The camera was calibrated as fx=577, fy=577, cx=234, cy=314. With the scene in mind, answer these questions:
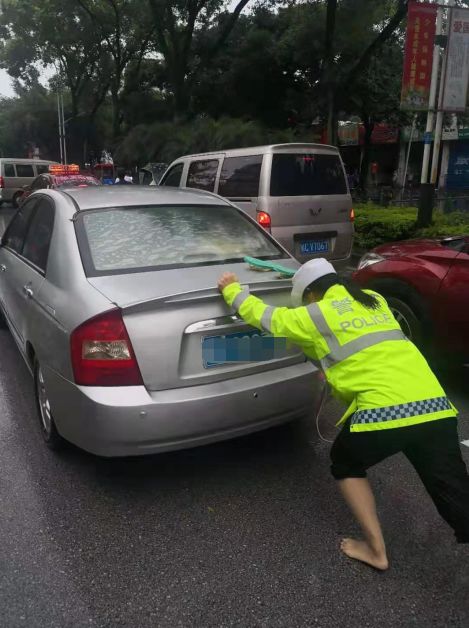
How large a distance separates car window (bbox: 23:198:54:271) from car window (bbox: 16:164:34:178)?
2205 centimetres

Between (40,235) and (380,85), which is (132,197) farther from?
(380,85)

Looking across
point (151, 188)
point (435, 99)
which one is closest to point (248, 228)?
point (151, 188)

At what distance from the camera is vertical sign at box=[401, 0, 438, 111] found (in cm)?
927

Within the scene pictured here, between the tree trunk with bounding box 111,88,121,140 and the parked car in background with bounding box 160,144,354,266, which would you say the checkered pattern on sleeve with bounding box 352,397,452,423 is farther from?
the tree trunk with bounding box 111,88,121,140

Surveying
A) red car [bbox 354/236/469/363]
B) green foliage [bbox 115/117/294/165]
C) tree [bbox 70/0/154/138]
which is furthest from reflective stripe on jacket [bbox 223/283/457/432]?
tree [bbox 70/0/154/138]

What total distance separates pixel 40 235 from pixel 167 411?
1787mm

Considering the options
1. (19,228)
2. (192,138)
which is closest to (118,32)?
(192,138)

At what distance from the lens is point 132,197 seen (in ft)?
12.9

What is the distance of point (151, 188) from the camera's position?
432 cm

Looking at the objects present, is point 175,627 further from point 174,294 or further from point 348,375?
point 174,294

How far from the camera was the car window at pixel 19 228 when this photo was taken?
435 cm

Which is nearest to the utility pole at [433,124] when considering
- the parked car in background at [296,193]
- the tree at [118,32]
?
the parked car in background at [296,193]

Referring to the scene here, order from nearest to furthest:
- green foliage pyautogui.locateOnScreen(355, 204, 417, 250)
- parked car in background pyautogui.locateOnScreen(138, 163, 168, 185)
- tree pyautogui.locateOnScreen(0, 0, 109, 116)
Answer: green foliage pyautogui.locateOnScreen(355, 204, 417, 250) → parked car in background pyautogui.locateOnScreen(138, 163, 168, 185) → tree pyautogui.locateOnScreen(0, 0, 109, 116)

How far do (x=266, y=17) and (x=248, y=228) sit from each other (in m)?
19.1
